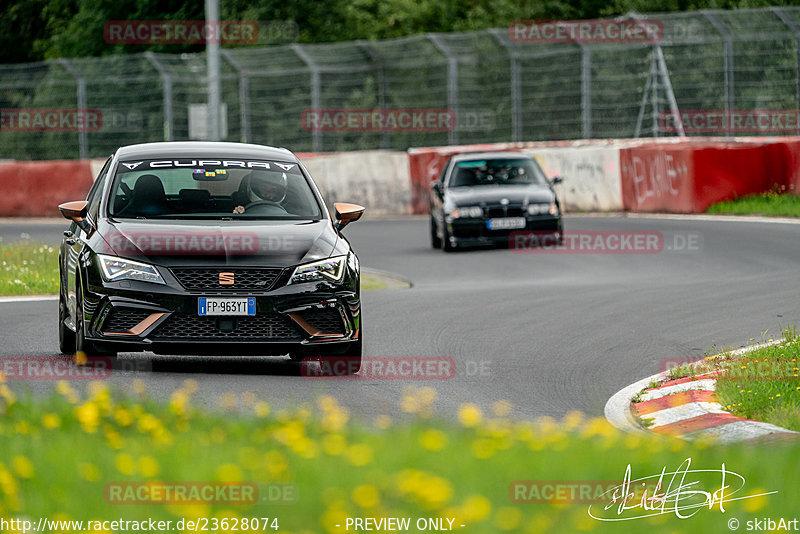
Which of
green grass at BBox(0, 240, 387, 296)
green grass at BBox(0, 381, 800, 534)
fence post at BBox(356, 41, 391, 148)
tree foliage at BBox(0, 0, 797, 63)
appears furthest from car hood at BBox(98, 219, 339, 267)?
tree foliage at BBox(0, 0, 797, 63)

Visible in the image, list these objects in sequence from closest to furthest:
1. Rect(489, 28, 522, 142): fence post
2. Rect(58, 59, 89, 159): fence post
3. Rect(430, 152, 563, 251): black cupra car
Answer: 1. Rect(430, 152, 563, 251): black cupra car
2. Rect(489, 28, 522, 142): fence post
3. Rect(58, 59, 89, 159): fence post

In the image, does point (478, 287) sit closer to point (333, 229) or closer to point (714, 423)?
point (333, 229)

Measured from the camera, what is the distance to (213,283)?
989 cm

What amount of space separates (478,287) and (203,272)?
789 cm

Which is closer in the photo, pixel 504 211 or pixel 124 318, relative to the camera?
pixel 124 318

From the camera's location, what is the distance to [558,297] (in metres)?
15.9

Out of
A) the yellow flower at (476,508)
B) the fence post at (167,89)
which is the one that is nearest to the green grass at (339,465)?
the yellow flower at (476,508)

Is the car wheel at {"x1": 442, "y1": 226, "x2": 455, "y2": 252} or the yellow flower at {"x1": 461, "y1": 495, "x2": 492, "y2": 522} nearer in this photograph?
the yellow flower at {"x1": 461, "y1": 495, "x2": 492, "y2": 522}

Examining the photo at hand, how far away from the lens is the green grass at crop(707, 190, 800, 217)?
2644 centimetres

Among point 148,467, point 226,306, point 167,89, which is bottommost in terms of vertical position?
point 167,89

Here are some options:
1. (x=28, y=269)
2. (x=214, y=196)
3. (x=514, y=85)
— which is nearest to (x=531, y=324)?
(x=214, y=196)

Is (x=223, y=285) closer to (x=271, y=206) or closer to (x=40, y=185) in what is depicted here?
(x=271, y=206)

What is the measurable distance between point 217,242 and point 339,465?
4.57 meters

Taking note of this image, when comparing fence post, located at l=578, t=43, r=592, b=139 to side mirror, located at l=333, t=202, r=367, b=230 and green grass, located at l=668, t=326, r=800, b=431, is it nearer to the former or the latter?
green grass, located at l=668, t=326, r=800, b=431
